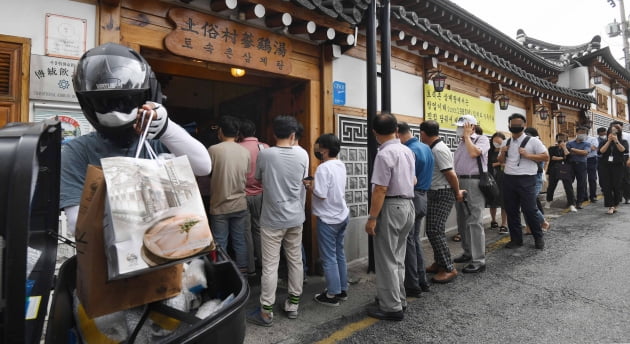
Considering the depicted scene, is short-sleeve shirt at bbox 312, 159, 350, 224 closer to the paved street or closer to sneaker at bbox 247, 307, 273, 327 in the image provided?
the paved street

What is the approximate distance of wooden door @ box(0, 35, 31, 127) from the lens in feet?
9.96

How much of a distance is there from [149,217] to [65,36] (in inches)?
123

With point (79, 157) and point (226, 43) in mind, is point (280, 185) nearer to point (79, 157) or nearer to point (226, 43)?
point (226, 43)

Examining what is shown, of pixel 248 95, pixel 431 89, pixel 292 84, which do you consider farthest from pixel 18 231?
pixel 431 89

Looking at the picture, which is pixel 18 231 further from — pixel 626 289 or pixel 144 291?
pixel 626 289

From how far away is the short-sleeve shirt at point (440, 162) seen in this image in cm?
465

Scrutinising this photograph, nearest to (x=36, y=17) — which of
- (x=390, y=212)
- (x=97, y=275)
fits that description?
(x=97, y=275)

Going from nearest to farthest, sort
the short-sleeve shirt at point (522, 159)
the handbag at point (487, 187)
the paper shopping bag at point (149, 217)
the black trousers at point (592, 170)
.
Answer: the paper shopping bag at point (149, 217)
the handbag at point (487, 187)
the short-sleeve shirt at point (522, 159)
the black trousers at point (592, 170)

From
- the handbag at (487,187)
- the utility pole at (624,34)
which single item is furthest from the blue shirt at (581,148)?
the utility pole at (624,34)

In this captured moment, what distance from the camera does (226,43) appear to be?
4332mm

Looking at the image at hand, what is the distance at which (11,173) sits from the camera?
97cm

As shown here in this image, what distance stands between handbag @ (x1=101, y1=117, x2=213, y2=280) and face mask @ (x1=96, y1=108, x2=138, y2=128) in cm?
43

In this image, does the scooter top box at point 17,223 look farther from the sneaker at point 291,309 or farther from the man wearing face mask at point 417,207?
the man wearing face mask at point 417,207

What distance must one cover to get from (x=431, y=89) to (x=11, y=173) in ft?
24.8
